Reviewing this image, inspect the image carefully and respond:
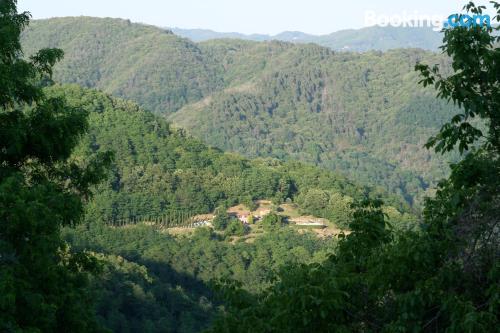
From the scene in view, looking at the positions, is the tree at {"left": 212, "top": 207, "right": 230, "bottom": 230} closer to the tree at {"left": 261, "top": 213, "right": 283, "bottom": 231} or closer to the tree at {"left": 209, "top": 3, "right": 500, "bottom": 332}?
the tree at {"left": 261, "top": 213, "right": 283, "bottom": 231}

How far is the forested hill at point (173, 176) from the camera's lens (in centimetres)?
10888

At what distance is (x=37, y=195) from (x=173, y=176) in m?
109

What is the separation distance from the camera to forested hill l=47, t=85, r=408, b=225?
109 meters

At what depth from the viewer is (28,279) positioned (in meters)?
9.88

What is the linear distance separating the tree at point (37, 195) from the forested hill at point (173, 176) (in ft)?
291

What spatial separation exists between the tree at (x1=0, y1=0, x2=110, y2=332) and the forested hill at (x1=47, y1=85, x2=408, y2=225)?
88.7 meters

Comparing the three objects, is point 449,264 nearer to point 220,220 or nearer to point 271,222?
point 271,222

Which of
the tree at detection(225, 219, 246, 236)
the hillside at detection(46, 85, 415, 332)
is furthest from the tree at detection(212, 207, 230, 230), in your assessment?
the hillside at detection(46, 85, 415, 332)

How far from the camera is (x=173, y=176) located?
118062mm

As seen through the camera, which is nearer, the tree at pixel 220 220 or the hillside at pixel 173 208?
the hillside at pixel 173 208

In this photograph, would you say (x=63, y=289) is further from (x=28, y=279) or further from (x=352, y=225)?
(x=352, y=225)

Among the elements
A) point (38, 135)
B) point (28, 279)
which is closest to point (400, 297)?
point (28, 279)

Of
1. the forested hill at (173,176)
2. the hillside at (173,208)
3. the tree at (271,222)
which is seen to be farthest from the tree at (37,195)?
the forested hill at (173,176)

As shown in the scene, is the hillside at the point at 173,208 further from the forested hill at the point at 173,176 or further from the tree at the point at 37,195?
the tree at the point at 37,195
